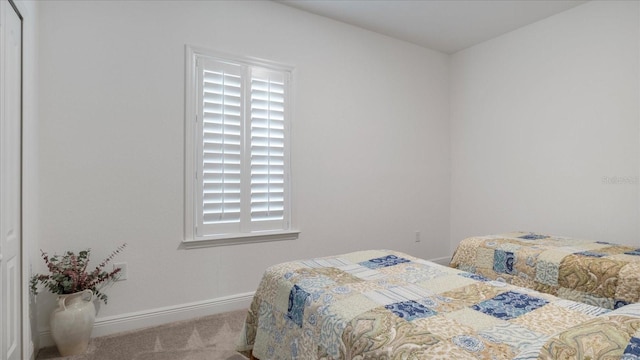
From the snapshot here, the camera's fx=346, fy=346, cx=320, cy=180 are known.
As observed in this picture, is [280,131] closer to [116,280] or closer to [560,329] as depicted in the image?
[116,280]

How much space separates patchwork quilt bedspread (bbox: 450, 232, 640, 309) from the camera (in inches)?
75.2

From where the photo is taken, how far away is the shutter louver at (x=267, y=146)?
297cm

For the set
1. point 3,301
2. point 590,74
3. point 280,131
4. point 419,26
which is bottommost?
point 3,301

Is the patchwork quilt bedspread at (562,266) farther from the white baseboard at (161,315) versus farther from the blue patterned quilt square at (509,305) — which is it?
the white baseboard at (161,315)

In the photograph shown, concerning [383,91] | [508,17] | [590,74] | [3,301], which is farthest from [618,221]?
[3,301]

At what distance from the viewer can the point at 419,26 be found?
140 inches

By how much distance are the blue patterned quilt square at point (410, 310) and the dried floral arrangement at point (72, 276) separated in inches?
78.1

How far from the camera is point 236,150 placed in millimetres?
2875

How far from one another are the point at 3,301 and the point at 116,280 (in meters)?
0.81

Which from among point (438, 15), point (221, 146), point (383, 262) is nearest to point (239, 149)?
point (221, 146)

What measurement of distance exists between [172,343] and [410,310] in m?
1.78

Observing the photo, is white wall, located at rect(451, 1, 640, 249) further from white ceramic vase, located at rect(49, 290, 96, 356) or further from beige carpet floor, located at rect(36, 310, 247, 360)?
white ceramic vase, located at rect(49, 290, 96, 356)

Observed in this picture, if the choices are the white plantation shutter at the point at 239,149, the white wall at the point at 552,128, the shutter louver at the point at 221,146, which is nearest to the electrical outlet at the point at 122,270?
the white plantation shutter at the point at 239,149

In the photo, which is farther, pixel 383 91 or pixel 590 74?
pixel 383 91
